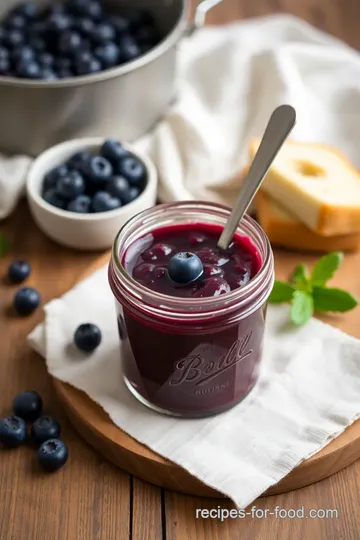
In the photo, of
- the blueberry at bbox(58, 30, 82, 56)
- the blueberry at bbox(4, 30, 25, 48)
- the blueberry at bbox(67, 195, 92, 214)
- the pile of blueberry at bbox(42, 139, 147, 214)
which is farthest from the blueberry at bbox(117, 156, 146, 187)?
the blueberry at bbox(4, 30, 25, 48)

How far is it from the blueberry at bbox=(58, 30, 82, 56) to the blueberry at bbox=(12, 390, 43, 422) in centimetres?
94

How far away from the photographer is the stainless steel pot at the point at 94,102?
67.9 inches

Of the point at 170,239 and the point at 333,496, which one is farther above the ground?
the point at 170,239

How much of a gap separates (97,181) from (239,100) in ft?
1.67

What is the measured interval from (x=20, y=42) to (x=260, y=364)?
1.09m

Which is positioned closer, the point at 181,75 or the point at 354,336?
the point at 354,336

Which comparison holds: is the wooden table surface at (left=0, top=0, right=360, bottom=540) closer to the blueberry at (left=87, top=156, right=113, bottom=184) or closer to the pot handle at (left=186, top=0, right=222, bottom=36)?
the blueberry at (left=87, top=156, right=113, bottom=184)

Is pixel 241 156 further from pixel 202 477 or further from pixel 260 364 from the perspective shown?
pixel 202 477

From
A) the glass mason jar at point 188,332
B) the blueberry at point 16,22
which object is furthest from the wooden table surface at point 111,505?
the blueberry at point 16,22

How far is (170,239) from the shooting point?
1350 millimetres

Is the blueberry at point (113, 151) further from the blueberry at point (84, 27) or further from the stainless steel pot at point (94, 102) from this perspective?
the blueberry at point (84, 27)

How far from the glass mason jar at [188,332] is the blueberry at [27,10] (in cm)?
97

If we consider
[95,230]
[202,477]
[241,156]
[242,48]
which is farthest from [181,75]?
[202,477]

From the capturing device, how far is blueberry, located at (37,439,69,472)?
1309 millimetres
